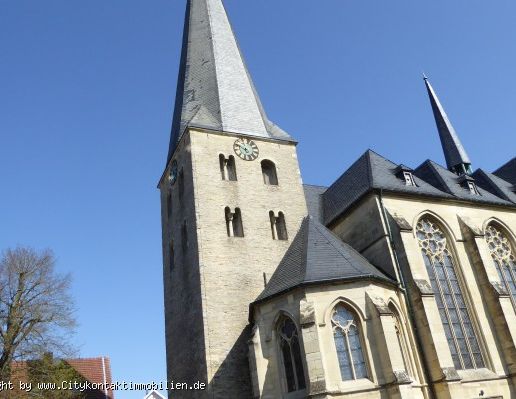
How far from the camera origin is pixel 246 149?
881 inches

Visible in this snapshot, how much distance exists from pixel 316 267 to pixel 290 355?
2.63m

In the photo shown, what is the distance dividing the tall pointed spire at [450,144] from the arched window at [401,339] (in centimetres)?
1536

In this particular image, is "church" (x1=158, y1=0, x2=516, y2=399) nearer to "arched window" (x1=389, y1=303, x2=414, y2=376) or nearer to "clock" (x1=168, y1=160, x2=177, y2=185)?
"arched window" (x1=389, y1=303, x2=414, y2=376)

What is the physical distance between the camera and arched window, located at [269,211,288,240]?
20.8 metres

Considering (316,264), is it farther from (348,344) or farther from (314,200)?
(314,200)

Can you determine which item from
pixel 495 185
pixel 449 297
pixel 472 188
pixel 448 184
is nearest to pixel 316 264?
pixel 449 297

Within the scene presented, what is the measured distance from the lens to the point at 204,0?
1116 inches

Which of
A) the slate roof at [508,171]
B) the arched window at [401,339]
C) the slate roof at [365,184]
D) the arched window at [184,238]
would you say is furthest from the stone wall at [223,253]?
the slate roof at [508,171]

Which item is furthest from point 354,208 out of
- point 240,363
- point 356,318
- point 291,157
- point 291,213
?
point 240,363

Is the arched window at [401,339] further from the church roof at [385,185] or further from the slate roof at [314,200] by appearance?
the slate roof at [314,200]

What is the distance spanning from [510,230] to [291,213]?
28.7ft

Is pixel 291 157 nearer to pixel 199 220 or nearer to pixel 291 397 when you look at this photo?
pixel 199 220

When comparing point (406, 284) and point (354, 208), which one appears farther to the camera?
point (354, 208)

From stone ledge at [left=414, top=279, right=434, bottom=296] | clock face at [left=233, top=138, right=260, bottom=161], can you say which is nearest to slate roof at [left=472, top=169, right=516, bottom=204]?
stone ledge at [left=414, top=279, right=434, bottom=296]
